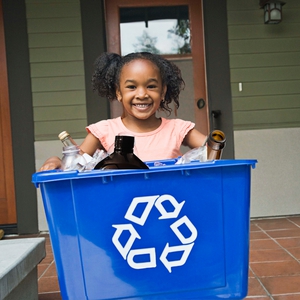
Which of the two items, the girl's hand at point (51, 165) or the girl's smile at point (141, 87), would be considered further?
the girl's smile at point (141, 87)

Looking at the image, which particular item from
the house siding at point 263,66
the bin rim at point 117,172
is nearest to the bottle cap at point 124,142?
the bin rim at point 117,172

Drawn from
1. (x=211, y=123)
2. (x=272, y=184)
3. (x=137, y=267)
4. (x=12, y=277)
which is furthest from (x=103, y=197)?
(x=272, y=184)

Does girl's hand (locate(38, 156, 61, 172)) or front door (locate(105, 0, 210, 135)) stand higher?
front door (locate(105, 0, 210, 135))

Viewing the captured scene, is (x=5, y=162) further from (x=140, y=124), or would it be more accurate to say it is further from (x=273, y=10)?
(x=273, y=10)

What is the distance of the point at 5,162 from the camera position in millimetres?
3859

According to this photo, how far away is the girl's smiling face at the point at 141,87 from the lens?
4.47 feet

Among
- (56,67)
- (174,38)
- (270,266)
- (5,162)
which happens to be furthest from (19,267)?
(174,38)

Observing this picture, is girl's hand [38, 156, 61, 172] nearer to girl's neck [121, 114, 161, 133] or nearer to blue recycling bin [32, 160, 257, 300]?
blue recycling bin [32, 160, 257, 300]

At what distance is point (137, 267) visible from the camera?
3.07ft

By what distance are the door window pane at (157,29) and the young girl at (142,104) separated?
238 cm

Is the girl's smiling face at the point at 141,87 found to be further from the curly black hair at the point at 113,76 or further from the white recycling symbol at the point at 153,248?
the white recycling symbol at the point at 153,248

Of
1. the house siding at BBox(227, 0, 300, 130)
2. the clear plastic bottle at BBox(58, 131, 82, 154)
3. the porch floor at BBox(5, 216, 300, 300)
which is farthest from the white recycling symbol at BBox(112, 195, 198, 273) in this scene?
the house siding at BBox(227, 0, 300, 130)

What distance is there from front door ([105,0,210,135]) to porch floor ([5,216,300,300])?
1.12 meters

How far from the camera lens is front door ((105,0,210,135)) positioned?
3910 millimetres
